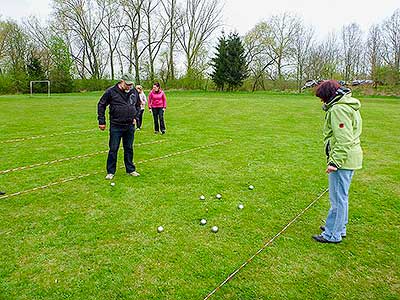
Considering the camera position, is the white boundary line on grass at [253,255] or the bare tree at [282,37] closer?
the white boundary line on grass at [253,255]

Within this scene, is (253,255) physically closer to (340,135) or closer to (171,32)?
(340,135)

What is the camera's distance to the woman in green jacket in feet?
10.00

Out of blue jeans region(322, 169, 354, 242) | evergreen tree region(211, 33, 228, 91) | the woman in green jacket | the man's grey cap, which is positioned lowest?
blue jeans region(322, 169, 354, 242)

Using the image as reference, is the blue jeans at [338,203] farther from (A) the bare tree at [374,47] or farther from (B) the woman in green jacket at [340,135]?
(A) the bare tree at [374,47]

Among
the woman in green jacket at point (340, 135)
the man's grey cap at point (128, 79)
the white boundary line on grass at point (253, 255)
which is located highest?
the man's grey cap at point (128, 79)

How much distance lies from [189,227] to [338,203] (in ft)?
5.60

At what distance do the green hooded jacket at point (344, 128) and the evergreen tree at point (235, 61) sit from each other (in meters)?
31.5

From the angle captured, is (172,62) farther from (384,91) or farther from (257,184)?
(257,184)

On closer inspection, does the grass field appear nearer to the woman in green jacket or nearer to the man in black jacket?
the man in black jacket

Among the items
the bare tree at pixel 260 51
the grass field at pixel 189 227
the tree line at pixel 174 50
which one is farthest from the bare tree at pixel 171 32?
the grass field at pixel 189 227

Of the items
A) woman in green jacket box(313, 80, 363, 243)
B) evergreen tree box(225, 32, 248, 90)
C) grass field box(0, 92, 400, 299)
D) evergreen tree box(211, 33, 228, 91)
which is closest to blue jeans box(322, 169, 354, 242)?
woman in green jacket box(313, 80, 363, 243)

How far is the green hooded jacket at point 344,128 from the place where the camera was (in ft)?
9.97

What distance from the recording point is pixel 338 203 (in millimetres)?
3357

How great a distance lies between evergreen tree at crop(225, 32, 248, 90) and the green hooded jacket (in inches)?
1240
